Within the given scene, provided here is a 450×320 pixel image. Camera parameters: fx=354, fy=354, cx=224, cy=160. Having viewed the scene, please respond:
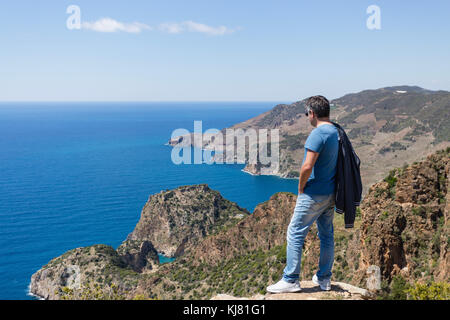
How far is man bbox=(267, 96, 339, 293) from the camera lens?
539cm

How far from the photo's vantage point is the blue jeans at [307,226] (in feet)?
18.6

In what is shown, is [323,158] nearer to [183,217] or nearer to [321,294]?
[321,294]

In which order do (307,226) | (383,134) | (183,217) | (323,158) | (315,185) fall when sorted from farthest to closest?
(383,134), (183,217), (307,226), (315,185), (323,158)

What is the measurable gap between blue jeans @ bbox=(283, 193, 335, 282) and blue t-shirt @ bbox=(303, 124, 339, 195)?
144 mm

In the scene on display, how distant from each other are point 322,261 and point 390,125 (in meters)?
166

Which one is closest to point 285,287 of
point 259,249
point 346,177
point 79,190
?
point 346,177

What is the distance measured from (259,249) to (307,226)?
103 ft

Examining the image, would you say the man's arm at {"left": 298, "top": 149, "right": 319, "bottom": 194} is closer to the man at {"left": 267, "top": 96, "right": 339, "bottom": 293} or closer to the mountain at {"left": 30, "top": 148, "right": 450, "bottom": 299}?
the man at {"left": 267, "top": 96, "right": 339, "bottom": 293}

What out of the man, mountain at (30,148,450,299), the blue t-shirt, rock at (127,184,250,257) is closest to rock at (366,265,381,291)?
mountain at (30,148,450,299)

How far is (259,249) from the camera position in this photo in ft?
118
